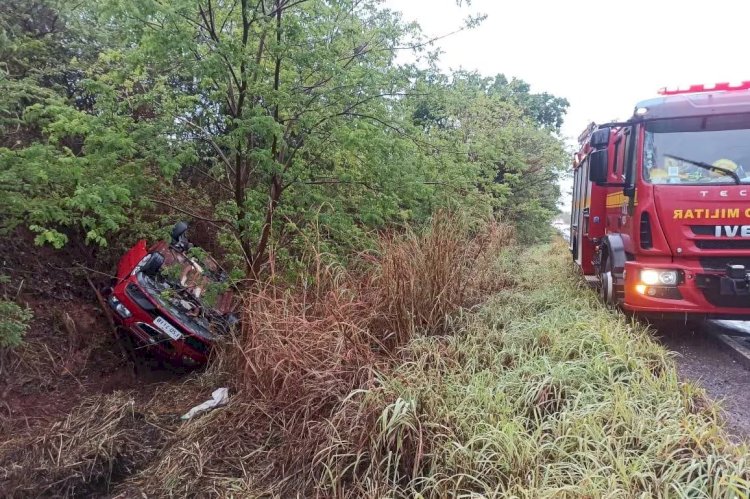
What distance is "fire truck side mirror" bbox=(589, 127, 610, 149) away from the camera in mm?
5477

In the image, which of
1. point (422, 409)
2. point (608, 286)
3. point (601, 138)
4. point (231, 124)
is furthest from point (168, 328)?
point (601, 138)

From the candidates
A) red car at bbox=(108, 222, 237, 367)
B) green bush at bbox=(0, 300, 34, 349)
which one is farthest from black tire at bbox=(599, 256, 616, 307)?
green bush at bbox=(0, 300, 34, 349)

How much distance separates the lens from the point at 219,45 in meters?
4.67

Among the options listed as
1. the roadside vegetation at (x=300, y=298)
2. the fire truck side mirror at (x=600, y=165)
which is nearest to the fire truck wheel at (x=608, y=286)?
the roadside vegetation at (x=300, y=298)

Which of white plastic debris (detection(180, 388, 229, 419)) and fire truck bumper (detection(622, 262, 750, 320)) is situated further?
fire truck bumper (detection(622, 262, 750, 320))

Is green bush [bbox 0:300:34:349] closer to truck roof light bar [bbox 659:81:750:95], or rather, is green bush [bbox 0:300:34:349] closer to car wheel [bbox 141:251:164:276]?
car wheel [bbox 141:251:164:276]

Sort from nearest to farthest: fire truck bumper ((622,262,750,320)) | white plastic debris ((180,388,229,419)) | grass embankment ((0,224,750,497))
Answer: grass embankment ((0,224,750,497)) < white plastic debris ((180,388,229,419)) < fire truck bumper ((622,262,750,320))

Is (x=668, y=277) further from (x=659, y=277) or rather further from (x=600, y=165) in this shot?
(x=600, y=165)

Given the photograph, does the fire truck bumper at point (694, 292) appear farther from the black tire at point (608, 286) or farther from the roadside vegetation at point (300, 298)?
the black tire at point (608, 286)

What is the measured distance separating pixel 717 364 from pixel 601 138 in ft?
8.47

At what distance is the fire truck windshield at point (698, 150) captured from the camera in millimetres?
4957

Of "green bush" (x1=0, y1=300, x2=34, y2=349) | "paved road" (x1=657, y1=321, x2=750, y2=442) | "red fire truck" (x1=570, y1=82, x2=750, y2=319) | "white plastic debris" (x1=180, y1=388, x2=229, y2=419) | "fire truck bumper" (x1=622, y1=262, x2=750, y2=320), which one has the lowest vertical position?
"white plastic debris" (x1=180, y1=388, x2=229, y2=419)

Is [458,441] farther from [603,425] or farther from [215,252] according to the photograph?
[215,252]

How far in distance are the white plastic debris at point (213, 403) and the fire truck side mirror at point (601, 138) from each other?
4649 mm
